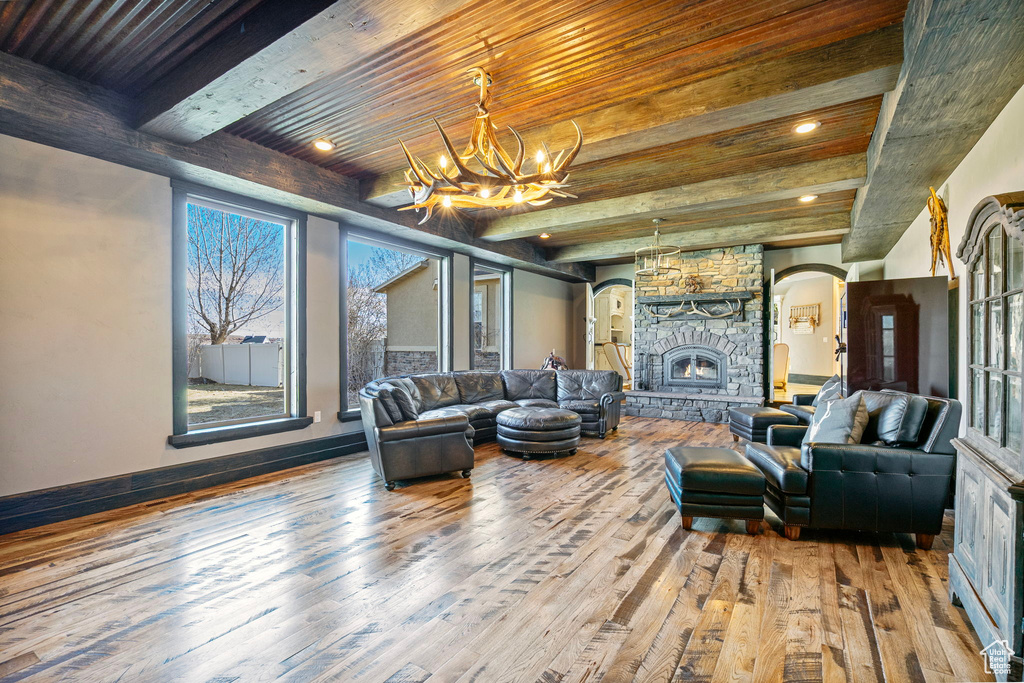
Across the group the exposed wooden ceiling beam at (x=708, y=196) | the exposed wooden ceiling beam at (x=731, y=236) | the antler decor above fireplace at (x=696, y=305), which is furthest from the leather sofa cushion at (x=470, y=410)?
the antler decor above fireplace at (x=696, y=305)

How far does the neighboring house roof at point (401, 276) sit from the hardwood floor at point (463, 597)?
3.14 metres

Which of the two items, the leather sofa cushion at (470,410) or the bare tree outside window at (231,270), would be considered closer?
the bare tree outside window at (231,270)

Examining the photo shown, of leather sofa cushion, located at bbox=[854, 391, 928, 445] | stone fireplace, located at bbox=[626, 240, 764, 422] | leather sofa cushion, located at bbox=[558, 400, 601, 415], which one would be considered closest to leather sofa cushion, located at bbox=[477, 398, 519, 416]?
leather sofa cushion, located at bbox=[558, 400, 601, 415]

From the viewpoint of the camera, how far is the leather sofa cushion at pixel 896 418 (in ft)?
9.57

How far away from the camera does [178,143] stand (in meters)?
3.47

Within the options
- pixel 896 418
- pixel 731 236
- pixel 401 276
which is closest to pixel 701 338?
pixel 731 236

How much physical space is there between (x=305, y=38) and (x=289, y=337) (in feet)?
10.8

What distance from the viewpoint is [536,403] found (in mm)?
6195

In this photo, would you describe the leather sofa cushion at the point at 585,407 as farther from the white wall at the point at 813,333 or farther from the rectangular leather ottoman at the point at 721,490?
the white wall at the point at 813,333

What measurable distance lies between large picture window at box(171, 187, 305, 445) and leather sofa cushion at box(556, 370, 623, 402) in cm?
353

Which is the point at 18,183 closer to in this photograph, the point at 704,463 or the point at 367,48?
the point at 367,48

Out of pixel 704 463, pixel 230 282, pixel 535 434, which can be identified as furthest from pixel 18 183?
pixel 704 463

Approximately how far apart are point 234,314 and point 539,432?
3.32 meters
